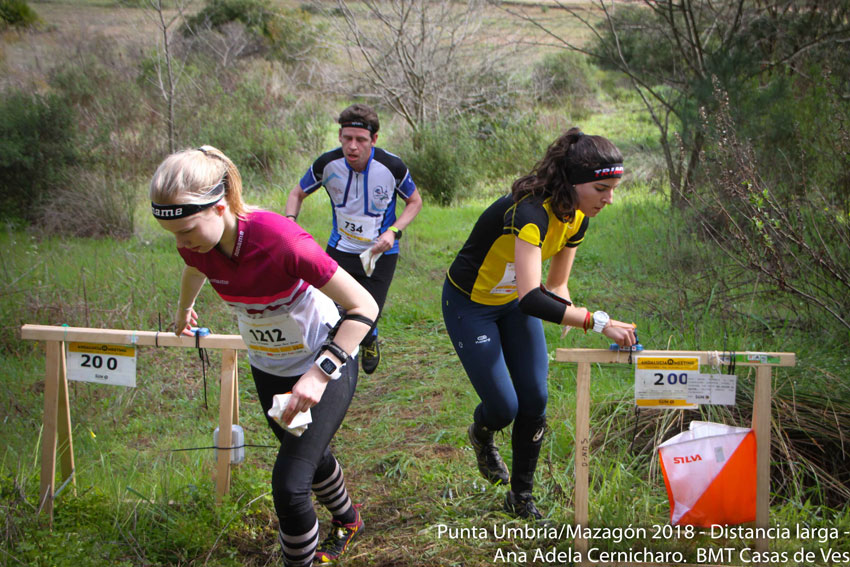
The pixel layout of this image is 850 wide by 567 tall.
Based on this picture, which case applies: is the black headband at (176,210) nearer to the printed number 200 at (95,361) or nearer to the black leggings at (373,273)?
the printed number 200 at (95,361)

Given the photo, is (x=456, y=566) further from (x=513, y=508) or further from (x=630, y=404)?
(x=630, y=404)

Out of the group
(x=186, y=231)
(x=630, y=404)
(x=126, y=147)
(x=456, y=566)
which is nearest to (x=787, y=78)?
(x=630, y=404)

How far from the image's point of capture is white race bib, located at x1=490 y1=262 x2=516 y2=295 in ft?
11.9

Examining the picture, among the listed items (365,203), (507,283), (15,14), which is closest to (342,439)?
(365,203)

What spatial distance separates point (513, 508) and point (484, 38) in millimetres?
16467

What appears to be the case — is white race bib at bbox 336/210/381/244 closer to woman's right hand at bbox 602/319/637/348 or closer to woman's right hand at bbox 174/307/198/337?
woman's right hand at bbox 174/307/198/337

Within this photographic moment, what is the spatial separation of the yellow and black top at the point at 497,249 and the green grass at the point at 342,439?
1.10 m

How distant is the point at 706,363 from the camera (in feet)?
10.1

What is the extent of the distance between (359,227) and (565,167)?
2.65 meters

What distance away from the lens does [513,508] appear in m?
3.68

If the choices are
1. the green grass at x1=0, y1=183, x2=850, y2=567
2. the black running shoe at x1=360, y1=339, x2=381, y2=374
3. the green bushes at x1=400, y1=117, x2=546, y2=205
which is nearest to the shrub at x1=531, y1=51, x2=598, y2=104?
the green bushes at x1=400, y1=117, x2=546, y2=205

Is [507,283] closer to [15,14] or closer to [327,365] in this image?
[327,365]

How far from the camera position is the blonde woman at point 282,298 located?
2.62 m

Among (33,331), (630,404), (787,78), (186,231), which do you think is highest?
(787,78)
